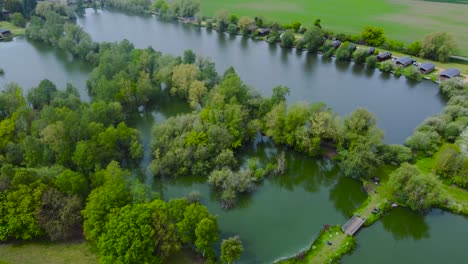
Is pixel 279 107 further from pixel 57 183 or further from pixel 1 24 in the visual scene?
pixel 1 24

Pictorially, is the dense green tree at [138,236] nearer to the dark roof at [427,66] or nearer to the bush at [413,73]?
the bush at [413,73]

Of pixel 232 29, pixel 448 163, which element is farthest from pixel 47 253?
pixel 232 29

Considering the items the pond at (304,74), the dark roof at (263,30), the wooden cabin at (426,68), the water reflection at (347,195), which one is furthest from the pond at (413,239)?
the dark roof at (263,30)

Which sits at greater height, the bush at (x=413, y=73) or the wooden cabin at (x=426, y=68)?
the wooden cabin at (x=426, y=68)

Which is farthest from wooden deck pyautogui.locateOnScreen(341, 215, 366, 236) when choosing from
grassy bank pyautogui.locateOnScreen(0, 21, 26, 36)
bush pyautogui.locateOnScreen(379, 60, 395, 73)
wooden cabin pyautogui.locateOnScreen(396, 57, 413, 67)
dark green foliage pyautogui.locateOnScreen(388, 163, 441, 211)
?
grassy bank pyautogui.locateOnScreen(0, 21, 26, 36)

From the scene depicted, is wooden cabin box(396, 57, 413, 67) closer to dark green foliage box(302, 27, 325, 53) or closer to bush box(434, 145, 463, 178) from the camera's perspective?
dark green foliage box(302, 27, 325, 53)

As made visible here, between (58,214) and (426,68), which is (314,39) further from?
(58,214)
